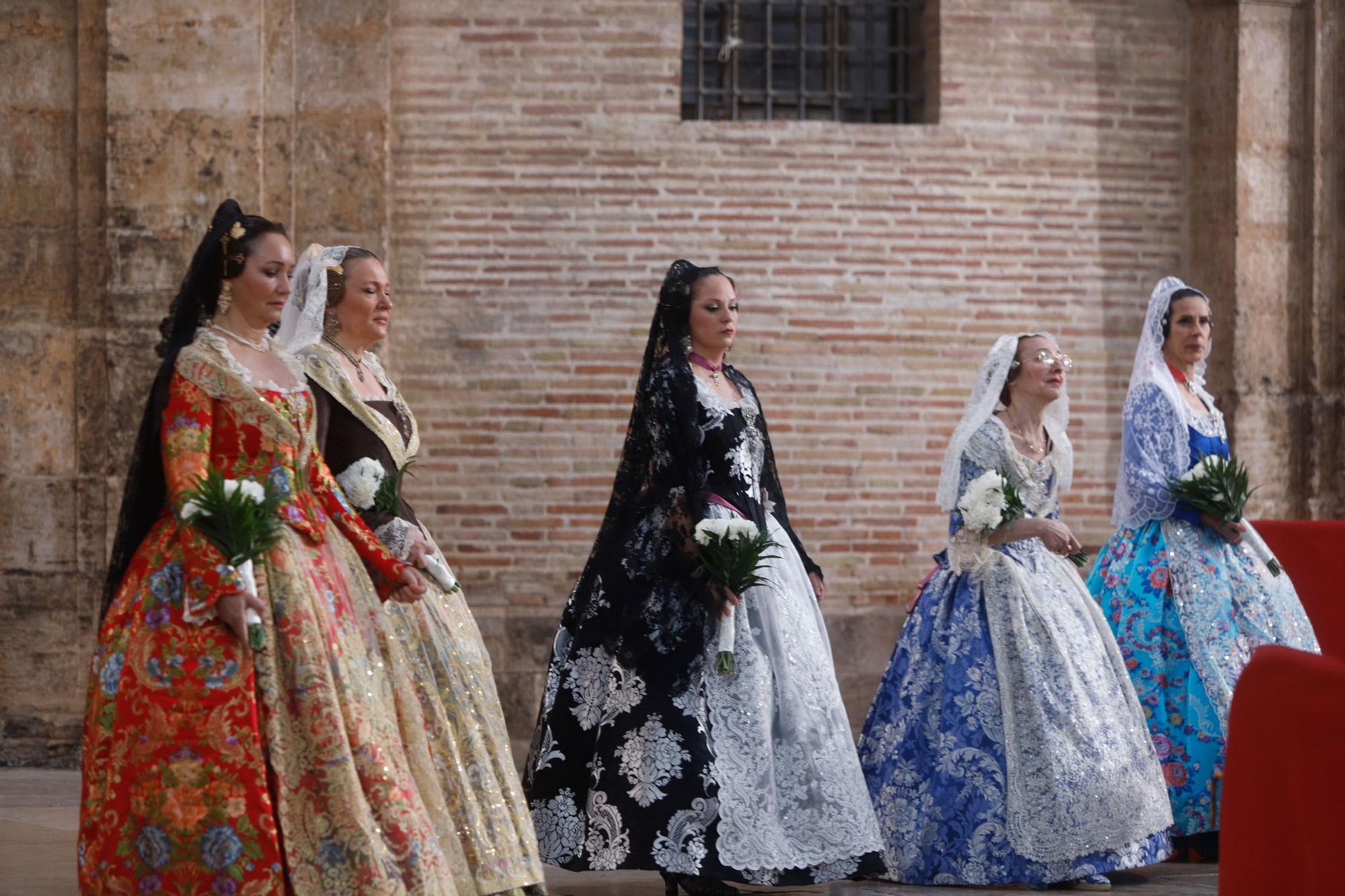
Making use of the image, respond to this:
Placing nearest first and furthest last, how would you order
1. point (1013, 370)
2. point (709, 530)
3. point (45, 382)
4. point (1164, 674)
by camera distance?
1. point (709, 530)
2. point (1013, 370)
3. point (1164, 674)
4. point (45, 382)

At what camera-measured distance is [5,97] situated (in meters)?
8.50

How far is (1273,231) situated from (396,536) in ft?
19.3

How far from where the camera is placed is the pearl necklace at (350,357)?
5.53 m

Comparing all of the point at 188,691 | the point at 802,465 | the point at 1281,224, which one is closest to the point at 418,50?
the point at 802,465

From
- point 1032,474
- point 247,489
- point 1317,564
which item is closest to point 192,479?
point 247,489

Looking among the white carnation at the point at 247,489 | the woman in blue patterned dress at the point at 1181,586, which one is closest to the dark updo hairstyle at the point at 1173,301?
the woman in blue patterned dress at the point at 1181,586

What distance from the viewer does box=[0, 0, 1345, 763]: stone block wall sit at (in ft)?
27.6

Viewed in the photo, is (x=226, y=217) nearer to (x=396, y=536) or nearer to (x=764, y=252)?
(x=396, y=536)

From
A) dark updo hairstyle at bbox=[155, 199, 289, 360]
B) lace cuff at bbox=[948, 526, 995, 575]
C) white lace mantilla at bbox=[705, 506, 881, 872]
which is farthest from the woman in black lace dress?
dark updo hairstyle at bbox=[155, 199, 289, 360]

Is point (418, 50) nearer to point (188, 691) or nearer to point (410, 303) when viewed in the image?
point (410, 303)

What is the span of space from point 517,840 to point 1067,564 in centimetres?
229

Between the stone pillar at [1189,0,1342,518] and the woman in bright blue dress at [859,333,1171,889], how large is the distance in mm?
3409

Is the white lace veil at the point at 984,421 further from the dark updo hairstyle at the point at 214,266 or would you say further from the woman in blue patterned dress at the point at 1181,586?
the dark updo hairstyle at the point at 214,266

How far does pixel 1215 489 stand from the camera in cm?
658
